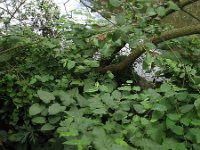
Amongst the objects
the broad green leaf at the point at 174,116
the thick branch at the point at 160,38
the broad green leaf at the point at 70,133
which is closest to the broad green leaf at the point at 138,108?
the broad green leaf at the point at 174,116

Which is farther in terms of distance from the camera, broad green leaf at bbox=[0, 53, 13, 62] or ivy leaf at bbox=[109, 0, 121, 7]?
broad green leaf at bbox=[0, 53, 13, 62]

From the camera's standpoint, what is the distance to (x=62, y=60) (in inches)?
71.2

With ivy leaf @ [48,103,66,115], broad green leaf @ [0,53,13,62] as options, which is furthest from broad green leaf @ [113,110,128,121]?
broad green leaf @ [0,53,13,62]

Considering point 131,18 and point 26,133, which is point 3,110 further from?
point 131,18

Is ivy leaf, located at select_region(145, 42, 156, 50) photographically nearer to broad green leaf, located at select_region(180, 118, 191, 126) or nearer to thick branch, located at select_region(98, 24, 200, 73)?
thick branch, located at select_region(98, 24, 200, 73)

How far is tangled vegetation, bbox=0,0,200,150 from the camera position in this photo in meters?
1.32

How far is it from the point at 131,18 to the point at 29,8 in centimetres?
132

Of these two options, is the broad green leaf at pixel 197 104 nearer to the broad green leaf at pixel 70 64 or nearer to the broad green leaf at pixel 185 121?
the broad green leaf at pixel 185 121

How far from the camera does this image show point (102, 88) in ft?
4.95

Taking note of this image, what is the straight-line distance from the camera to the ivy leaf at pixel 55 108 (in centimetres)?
139

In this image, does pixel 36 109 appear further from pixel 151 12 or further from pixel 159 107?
pixel 151 12

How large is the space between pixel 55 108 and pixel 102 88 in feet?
0.80

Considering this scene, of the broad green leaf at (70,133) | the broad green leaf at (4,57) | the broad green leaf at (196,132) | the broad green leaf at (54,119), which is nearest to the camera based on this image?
the broad green leaf at (70,133)

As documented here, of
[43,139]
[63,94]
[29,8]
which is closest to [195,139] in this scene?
[63,94]
